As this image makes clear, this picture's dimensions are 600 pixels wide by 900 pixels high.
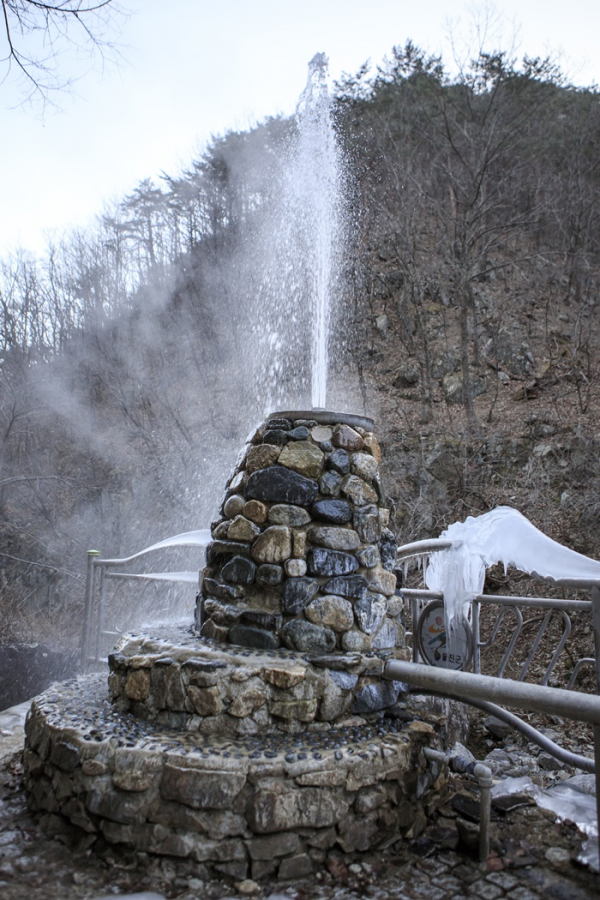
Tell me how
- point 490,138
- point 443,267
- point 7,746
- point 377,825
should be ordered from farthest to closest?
point 443,267
point 490,138
point 7,746
point 377,825

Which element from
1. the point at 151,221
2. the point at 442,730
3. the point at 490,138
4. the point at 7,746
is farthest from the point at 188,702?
the point at 151,221

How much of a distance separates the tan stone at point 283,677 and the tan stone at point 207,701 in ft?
0.73

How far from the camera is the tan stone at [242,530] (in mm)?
2881

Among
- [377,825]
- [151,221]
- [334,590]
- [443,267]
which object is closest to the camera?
[377,825]

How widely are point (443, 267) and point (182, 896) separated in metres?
13.2

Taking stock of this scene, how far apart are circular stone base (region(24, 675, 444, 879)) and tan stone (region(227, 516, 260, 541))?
89 centimetres

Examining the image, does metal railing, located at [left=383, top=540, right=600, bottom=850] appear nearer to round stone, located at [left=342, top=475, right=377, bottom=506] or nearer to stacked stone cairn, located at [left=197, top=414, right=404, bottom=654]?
stacked stone cairn, located at [left=197, top=414, right=404, bottom=654]

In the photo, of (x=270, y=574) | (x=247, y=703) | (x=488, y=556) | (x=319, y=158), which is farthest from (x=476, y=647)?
(x=319, y=158)

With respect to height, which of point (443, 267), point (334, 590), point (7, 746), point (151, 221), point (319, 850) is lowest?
point (7, 746)

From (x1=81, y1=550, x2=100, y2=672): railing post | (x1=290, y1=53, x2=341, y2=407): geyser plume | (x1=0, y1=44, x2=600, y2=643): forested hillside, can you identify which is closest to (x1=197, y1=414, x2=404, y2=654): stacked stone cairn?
(x1=81, y1=550, x2=100, y2=672): railing post

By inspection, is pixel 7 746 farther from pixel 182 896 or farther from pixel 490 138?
pixel 490 138

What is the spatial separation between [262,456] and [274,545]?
19.0 inches

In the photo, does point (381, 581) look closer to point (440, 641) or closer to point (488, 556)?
point (488, 556)

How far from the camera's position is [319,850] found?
7.30ft
